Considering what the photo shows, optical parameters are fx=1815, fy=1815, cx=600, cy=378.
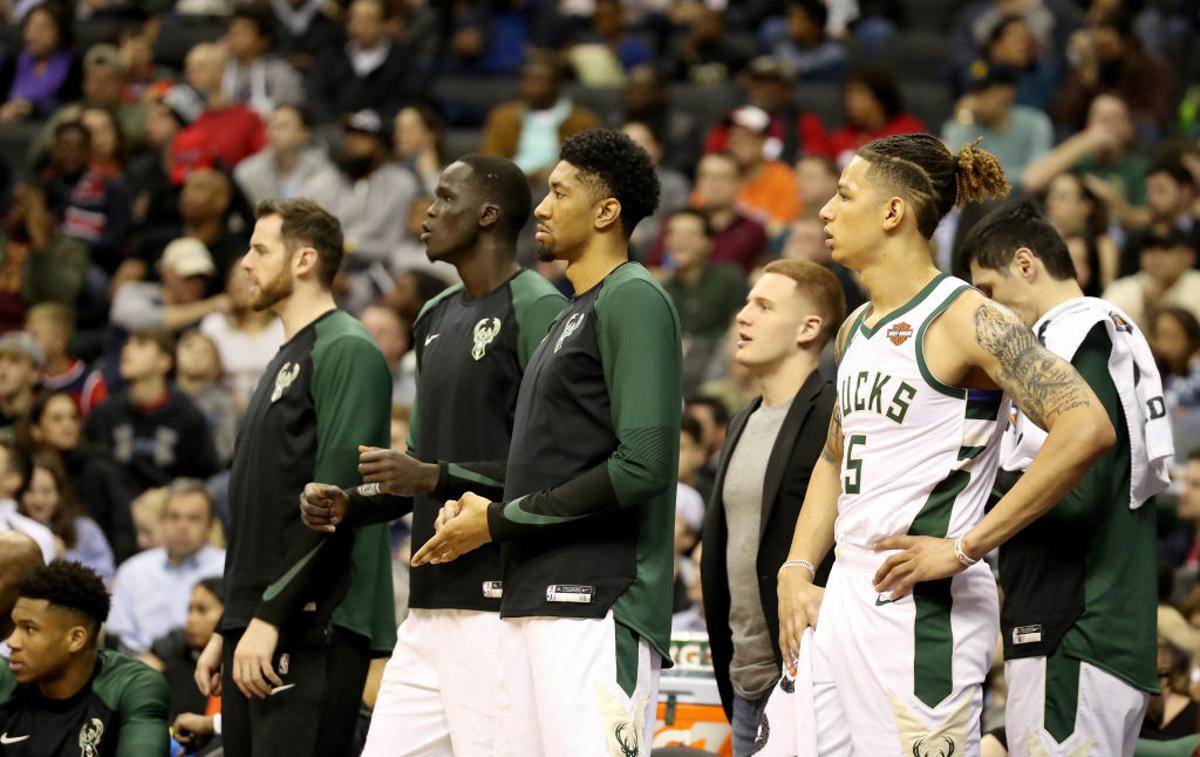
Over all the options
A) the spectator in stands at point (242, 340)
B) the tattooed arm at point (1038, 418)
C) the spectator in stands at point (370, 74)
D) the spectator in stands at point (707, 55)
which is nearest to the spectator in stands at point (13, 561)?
the tattooed arm at point (1038, 418)

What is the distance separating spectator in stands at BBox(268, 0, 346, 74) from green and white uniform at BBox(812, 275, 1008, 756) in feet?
41.0

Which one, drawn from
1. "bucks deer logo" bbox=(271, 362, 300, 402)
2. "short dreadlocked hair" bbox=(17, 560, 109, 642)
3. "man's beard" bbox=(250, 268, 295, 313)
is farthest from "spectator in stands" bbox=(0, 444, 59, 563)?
"bucks deer logo" bbox=(271, 362, 300, 402)

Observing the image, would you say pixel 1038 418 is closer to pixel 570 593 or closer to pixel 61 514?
pixel 570 593

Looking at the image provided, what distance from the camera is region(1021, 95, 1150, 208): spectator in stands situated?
1264 cm

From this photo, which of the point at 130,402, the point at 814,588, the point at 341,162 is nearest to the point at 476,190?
the point at 814,588

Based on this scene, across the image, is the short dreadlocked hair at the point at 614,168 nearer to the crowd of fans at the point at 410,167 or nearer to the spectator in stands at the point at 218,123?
the crowd of fans at the point at 410,167

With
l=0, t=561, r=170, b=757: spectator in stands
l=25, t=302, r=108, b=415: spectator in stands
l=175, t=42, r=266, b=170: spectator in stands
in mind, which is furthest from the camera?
l=175, t=42, r=266, b=170: spectator in stands

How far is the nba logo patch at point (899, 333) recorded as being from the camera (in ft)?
15.1

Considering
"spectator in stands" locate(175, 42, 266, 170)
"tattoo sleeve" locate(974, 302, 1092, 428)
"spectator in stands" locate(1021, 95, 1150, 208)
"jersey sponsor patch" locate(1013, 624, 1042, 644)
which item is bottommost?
"jersey sponsor patch" locate(1013, 624, 1042, 644)

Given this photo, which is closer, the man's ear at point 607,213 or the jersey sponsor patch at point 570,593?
the jersey sponsor patch at point 570,593

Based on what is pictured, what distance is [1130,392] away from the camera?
5309 mm

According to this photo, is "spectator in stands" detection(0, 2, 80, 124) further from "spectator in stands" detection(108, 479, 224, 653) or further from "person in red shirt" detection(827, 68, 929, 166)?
"spectator in stands" detection(108, 479, 224, 653)

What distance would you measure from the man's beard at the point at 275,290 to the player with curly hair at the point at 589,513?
4.45ft

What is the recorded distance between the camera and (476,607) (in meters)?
5.45
